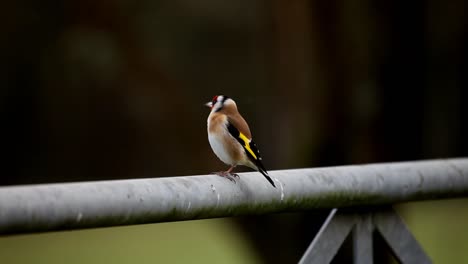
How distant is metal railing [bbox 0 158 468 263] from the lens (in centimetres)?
197

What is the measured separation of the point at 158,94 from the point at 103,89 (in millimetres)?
3960

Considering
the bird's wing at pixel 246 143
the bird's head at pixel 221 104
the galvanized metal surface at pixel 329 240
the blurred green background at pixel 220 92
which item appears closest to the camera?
the galvanized metal surface at pixel 329 240

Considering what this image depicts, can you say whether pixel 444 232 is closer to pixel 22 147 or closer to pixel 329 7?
pixel 22 147

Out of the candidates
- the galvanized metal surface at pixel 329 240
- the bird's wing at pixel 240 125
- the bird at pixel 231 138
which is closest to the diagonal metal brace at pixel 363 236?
the galvanized metal surface at pixel 329 240

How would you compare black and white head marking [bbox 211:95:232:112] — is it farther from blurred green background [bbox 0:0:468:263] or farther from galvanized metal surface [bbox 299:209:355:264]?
blurred green background [bbox 0:0:468:263]

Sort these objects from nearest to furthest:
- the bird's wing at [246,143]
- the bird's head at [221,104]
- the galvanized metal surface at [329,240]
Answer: the galvanized metal surface at [329,240] < the bird's wing at [246,143] < the bird's head at [221,104]

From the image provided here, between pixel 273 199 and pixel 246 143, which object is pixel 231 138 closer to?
pixel 246 143

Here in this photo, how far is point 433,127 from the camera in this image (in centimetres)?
874

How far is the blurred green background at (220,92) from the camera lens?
682 centimetres

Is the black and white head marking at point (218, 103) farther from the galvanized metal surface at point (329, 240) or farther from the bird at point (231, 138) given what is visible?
the galvanized metal surface at point (329, 240)

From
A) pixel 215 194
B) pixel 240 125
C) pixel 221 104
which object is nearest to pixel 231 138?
pixel 240 125

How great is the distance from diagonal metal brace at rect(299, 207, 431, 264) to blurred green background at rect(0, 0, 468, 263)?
376cm

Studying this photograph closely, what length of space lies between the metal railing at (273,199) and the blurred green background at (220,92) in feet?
12.3

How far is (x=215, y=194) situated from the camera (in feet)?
7.69
